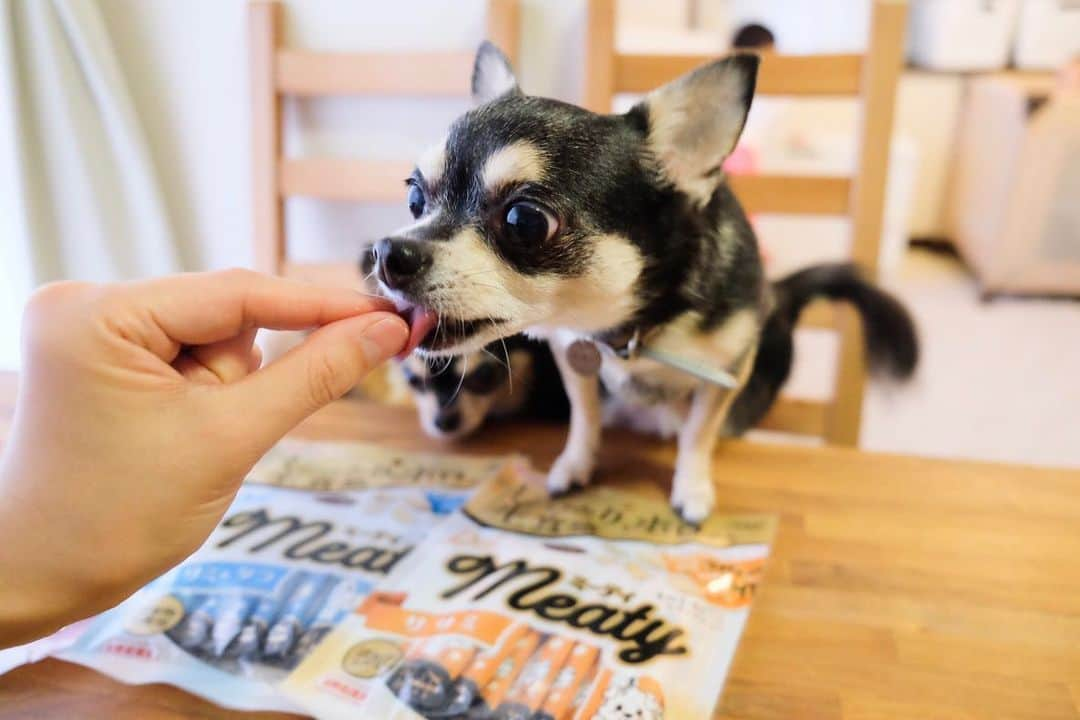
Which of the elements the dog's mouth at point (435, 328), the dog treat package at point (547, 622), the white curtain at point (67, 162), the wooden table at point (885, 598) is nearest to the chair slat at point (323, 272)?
the white curtain at point (67, 162)

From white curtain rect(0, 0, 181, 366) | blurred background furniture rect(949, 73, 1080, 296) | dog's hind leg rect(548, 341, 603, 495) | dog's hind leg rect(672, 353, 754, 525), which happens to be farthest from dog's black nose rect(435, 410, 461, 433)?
blurred background furniture rect(949, 73, 1080, 296)

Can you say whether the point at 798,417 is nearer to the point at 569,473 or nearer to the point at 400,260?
the point at 569,473

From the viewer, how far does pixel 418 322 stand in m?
0.62

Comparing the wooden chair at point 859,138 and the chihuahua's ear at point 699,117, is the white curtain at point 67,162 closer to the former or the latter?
the wooden chair at point 859,138

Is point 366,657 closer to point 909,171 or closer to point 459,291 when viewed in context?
point 459,291

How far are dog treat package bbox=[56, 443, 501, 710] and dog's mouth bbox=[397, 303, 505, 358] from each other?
0.78ft

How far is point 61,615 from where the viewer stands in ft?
1.53

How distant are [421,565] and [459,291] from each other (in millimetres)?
→ 282

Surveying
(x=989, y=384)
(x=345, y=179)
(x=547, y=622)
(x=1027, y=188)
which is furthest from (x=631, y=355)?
(x=1027, y=188)

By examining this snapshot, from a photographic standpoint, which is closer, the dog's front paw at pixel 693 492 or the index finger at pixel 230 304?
the index finger at pixel 230 304

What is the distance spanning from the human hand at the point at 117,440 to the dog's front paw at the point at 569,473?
0.44 meters

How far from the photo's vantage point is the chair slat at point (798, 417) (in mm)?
1217

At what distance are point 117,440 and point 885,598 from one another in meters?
0.63

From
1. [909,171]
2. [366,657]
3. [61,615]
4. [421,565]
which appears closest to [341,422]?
[421,565]
